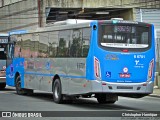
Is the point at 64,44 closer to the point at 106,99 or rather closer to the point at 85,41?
the point at 85,41

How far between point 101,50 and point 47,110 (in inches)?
116

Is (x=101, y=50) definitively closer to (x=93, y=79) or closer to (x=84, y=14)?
(x=93, y=79)

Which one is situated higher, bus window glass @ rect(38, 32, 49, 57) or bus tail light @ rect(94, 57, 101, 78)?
bus window glass @ rect(38, 32, 49, 57)

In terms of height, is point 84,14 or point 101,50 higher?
point 84,14

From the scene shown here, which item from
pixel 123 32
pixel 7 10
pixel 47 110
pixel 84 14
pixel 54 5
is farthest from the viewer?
pixel 7 10

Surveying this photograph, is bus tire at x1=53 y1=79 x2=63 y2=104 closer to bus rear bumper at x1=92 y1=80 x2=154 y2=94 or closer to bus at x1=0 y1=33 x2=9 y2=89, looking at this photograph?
bus rear bumper at x1=92 y1=80 x2=154 y2=94

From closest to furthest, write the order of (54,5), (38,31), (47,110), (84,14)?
(47,110) → (38,31) → (54,5) → (84,14)

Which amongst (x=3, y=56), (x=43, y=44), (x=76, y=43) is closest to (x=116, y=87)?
(x=76, y=43)

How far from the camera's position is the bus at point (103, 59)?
16203 mm

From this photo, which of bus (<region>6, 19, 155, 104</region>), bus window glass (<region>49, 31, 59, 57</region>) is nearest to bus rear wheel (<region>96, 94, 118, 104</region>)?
bus (<region>6, 19, 155, 104</region>)

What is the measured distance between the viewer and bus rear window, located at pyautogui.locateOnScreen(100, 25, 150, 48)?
53.9 ft

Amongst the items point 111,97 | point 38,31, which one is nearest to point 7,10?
point 38,31

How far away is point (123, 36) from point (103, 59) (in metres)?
1.21

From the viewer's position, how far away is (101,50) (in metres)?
16.3
